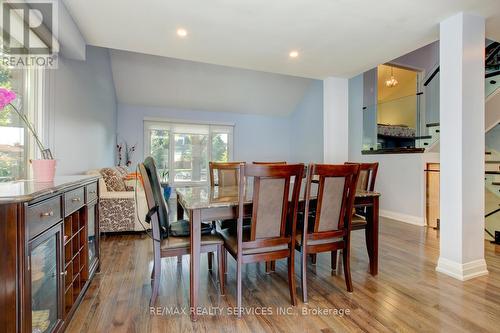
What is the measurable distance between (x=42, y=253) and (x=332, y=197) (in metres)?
1.86

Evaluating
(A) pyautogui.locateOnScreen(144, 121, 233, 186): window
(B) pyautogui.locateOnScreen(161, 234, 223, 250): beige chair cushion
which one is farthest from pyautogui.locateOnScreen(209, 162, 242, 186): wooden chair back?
(A) pyautogui.locateOnScreen(144, 121, 233, 186): window

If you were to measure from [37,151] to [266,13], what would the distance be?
97.4 inches

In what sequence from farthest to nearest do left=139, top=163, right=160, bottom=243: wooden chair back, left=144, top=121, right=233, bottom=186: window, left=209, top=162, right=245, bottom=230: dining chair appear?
left=144, top=121, right=233, bottom=186: window → left=209, top=162, right=245, bottom=230: dining chair → left=139, top=163, right=160, bottom=243: wooden chair back

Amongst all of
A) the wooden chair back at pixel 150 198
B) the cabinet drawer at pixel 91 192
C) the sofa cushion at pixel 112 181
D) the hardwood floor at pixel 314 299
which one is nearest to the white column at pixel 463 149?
the hardwood floor at pixel 314 299

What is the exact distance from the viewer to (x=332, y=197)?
1977 mm

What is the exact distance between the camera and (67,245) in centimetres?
172

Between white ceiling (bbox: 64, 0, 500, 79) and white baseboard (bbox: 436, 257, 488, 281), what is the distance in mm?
2424

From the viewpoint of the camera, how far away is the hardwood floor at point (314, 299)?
168 centimetres

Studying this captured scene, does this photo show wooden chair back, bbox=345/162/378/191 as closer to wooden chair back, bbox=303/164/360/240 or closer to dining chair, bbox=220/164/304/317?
wooden chair back, bbox=303/164/360/240

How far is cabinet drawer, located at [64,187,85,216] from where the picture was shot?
62.1 inches

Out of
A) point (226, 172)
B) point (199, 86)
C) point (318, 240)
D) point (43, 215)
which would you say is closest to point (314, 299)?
point (318, 240)

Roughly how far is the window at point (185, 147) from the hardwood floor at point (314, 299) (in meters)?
4.50

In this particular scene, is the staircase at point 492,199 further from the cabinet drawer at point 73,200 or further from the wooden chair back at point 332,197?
the cabinet drawer at point 73,200

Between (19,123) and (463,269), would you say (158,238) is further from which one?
(463,269)
